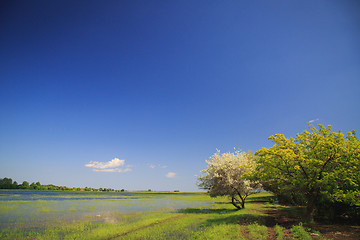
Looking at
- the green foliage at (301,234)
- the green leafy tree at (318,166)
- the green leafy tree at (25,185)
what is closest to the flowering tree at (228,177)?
the green leafy tree at (318,166)

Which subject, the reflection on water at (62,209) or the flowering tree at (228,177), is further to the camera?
the flowering tree at (228,177)

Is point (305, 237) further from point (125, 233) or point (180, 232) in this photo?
point (125, 233)

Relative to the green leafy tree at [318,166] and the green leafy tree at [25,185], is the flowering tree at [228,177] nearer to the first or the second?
the green leafy tree at [318,166]

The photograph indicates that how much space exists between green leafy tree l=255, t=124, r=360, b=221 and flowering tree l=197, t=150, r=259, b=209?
1040cm

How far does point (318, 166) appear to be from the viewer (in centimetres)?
1725

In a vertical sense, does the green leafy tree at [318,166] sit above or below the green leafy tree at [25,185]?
above

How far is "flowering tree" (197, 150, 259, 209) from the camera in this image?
3042 cm

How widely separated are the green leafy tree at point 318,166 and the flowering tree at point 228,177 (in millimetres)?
10395

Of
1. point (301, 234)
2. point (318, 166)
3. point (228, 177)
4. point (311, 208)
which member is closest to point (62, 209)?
point (228, 177)

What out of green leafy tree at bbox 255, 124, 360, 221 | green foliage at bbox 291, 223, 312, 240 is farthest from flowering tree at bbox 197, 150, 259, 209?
green foliage at bbox 291, 223, 312, 240

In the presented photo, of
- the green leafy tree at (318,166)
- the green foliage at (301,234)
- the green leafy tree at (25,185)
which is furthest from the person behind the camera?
the green leafy tree at (25,185)

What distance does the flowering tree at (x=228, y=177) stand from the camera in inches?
1198

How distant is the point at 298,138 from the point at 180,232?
16.4m

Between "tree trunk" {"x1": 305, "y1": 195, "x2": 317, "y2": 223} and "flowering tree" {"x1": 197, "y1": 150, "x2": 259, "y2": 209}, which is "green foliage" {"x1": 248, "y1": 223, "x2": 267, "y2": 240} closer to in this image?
"tree trunk" {"x1": 305, "y1": 195, "x2": 317, "y2": 223}
